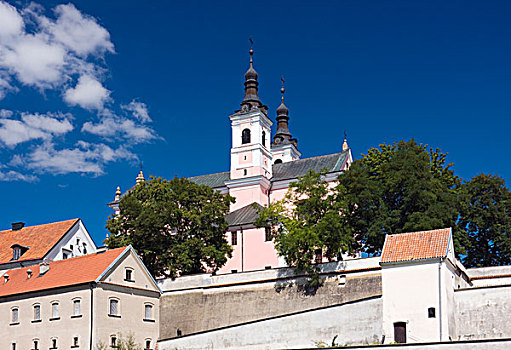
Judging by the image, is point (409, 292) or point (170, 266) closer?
point (409, 292)

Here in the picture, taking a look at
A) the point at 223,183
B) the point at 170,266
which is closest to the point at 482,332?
the point at 170,266

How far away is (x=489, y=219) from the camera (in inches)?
2138

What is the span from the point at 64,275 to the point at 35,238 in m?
14.6

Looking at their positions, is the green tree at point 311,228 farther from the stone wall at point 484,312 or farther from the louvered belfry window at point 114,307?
the louvered belfry window at point 114,307

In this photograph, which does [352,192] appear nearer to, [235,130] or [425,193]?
[425,193]

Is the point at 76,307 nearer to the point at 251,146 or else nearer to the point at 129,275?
the point at 129,275

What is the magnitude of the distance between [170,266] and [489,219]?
76.4 ft

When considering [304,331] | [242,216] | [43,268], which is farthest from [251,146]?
[304,331]

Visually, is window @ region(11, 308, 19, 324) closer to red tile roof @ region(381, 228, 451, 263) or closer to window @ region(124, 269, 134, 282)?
window @ region(124, 269, 134, 282)

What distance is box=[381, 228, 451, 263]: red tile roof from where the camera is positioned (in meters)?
40.4

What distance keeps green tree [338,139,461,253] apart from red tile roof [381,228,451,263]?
18.5 ft

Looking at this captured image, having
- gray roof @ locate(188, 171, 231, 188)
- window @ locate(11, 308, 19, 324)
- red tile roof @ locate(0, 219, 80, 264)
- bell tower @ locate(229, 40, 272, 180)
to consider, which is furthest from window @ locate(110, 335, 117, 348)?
gray roof @ locate(188, 171, 231, 188)

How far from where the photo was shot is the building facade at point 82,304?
4700 cm

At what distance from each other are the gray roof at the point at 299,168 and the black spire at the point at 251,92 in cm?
699
